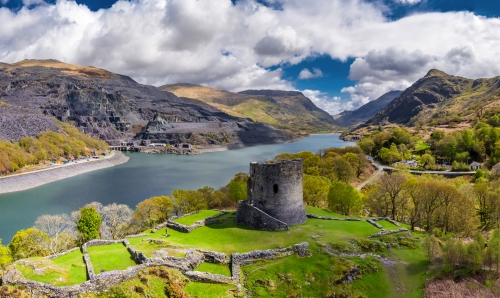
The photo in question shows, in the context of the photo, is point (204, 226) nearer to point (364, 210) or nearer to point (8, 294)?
point (8, 294)

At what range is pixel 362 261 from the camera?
73.2ft

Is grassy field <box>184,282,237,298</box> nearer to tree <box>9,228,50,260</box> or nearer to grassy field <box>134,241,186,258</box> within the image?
grassy field <box>134,241,186,258</box>

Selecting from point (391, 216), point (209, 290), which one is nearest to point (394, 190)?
point (391, 216)

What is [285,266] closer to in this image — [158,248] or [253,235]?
[253,235]

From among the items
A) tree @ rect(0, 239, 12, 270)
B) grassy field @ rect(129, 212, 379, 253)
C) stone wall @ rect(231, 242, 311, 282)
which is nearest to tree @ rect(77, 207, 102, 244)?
tree @ rect(0, 239, 12, 270)

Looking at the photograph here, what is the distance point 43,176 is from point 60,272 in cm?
8893

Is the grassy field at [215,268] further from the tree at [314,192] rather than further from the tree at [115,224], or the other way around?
the tree at [314,192]

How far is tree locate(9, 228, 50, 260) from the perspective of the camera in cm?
Answer: 2995

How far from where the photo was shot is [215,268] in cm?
2070

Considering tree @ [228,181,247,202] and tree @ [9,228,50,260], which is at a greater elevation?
tree @ [228,181,247,202]

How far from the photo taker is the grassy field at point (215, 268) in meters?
20.3

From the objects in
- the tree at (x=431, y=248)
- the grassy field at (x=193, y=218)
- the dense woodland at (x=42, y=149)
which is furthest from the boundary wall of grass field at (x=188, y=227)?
the dense woodland at (x=42, y=149)

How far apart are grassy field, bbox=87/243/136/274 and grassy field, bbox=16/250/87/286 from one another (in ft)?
2.52

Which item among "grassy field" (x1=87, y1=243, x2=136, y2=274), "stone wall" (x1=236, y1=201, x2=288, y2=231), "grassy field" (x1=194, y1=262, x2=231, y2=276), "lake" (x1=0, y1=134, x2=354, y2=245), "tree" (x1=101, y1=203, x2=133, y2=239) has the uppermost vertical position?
"stone wall" (x1=236, y1=201, x2=288, y2=231)
